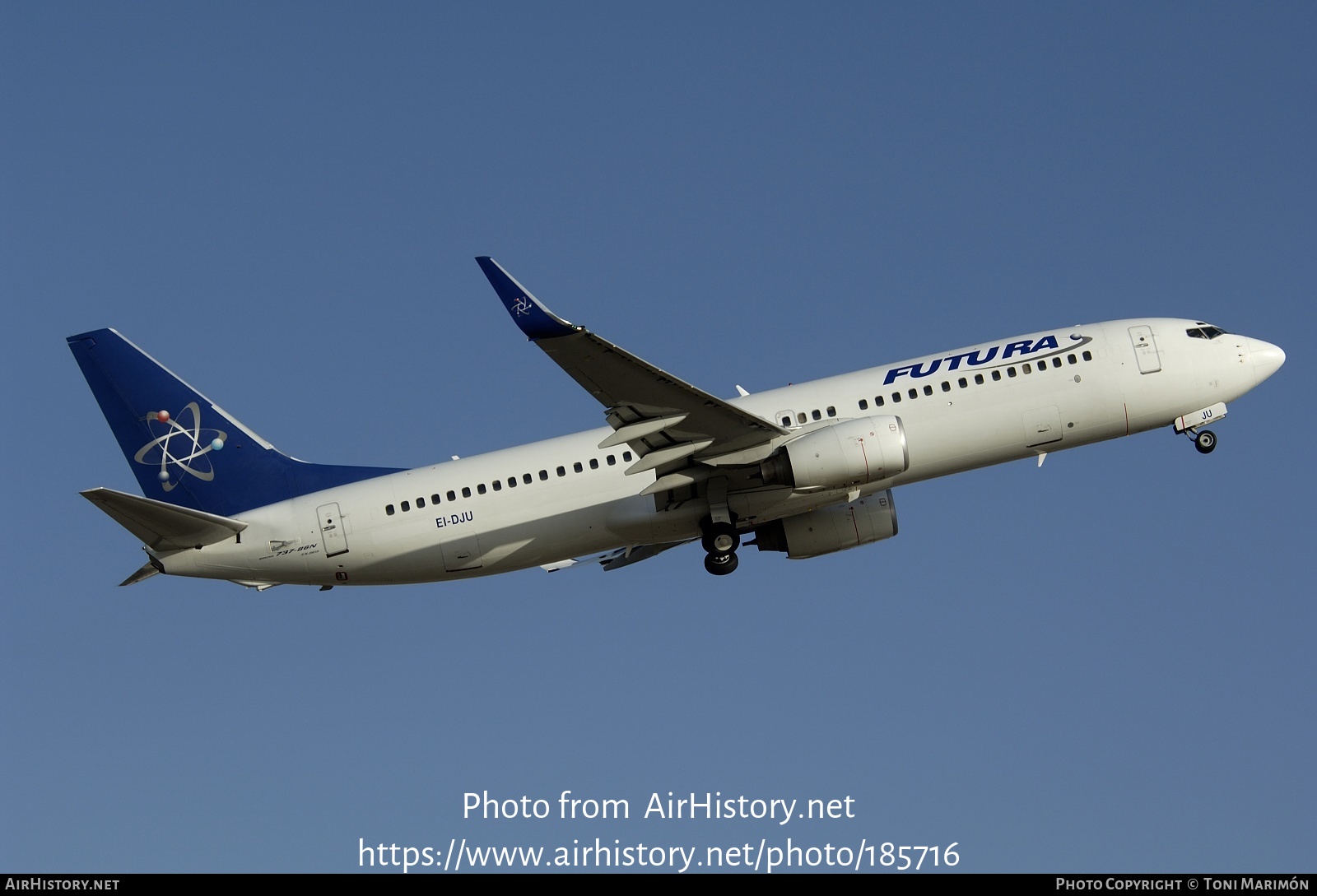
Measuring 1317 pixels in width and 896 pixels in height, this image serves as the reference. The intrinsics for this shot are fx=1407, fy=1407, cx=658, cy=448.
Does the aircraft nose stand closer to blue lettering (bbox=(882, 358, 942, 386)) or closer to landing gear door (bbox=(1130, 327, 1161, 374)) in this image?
landing gear door (bbox=(1130, 327, 1161, 374))

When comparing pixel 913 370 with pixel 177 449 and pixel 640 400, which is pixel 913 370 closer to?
pixel 640 400

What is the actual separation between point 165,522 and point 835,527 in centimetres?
1874

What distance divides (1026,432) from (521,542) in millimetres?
Result: 14336

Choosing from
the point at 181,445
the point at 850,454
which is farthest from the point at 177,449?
the point at 850,454

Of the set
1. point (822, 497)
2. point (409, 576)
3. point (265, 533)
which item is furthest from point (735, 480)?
point (265, 533)

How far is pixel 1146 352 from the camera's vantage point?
40.2 meters

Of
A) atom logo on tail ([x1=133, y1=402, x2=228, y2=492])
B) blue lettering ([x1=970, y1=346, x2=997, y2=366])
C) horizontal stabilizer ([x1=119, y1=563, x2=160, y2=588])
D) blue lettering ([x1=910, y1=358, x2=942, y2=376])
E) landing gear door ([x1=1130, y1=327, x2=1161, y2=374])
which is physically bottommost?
horizontal stabilizer ([x1=119, y1=563, x2=160, y2=588])

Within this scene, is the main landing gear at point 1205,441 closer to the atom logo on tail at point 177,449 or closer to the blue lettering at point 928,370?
the blue lettering at point 928,370

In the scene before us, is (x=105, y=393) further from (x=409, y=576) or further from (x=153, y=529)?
(x=409, y=576)

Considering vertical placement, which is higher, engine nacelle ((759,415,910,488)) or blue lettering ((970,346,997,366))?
blue lettering ((970,346,997,366))

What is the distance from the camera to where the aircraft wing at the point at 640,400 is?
32469 mm

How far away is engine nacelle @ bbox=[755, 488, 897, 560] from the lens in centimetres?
4134

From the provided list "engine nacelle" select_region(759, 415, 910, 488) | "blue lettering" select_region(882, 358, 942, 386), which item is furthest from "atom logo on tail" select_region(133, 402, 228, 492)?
"blue lettering" select_region(882, 358, 942, 386)

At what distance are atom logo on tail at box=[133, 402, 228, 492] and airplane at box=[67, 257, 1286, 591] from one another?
0.18ft
